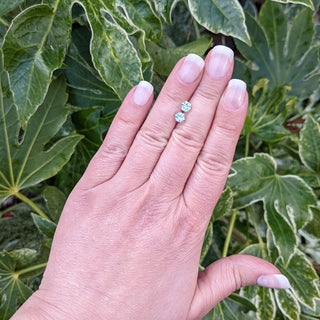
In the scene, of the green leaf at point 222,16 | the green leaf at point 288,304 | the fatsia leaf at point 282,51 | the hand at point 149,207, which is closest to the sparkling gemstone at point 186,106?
the hand at point 149,207

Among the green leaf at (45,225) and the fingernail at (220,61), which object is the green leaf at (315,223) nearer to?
the fingernail at (220,61)

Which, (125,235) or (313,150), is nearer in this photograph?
(125,235)

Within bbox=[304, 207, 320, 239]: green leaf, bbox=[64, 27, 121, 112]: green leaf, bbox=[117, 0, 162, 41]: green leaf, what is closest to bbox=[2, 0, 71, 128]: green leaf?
bbox=[117, 0, 162, 41]: green leaf

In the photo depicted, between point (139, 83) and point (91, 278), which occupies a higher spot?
point (139, 83)

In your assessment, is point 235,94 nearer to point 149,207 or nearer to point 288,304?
point 149,207

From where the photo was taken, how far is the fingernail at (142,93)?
58cm

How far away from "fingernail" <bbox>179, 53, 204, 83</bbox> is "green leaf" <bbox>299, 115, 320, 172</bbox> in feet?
1.53

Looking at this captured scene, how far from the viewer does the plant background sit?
597mm

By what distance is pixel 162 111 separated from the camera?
0.61 meters

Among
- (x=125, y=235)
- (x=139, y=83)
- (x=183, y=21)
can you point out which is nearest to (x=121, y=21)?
(x=139, y=83)

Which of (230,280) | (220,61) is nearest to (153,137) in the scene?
(220,61)

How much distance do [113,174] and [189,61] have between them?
0.25 meters

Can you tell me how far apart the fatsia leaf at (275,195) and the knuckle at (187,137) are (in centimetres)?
25

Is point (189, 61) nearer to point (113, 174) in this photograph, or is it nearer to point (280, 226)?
point (113, 174)
